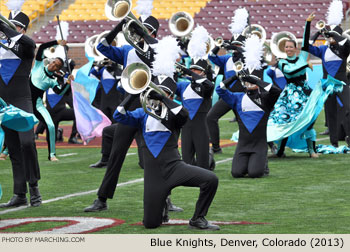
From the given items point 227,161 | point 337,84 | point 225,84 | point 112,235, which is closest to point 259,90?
point 225,84

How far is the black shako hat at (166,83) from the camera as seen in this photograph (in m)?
5.86

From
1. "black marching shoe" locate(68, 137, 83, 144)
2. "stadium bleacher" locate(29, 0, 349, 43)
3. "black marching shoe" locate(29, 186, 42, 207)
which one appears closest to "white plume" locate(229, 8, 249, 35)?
"black marching shoe" locate(68, 137, 83, 144)

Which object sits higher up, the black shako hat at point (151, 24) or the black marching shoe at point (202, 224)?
the black shako hat at point (151, 24)

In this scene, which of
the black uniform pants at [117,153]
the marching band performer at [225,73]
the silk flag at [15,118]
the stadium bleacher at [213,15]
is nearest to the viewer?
the silk flag at [15,118]

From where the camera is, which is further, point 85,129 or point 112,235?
point 85,129

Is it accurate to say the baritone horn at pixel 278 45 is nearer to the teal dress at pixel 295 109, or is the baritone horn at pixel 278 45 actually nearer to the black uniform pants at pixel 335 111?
the teal dress at pixel 295 109

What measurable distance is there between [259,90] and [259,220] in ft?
10.6

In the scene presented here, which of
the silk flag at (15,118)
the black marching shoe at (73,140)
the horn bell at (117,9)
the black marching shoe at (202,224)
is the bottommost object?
the black marching shoe at (73,140)

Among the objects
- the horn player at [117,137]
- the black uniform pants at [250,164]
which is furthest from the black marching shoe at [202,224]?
the black uniform pants at [250,164]

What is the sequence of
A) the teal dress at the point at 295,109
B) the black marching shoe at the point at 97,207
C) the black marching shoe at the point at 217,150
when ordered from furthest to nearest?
the black marching shoe at the point at 217,150, the teal dress at the point at 295,109, the black marching shoe at the point at 97,207

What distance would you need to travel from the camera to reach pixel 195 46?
8992 millimetres

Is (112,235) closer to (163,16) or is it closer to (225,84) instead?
(225,84)

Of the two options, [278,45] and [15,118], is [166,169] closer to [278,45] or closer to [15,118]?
[15,118]

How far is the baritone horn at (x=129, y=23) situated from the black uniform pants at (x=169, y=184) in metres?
1.18
